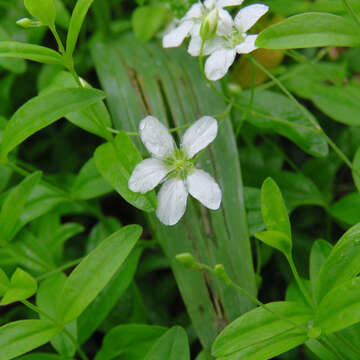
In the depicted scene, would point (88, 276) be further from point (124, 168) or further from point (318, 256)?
point (318, 256)

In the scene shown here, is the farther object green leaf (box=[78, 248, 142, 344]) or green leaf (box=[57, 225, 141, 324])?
green leaf (box=[78, 248, 142, 344])

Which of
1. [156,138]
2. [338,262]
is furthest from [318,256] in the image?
[156,138]

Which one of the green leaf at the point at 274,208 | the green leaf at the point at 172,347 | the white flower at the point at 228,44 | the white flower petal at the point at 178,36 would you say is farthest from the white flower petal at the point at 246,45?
the green leaf at the point at 172,347

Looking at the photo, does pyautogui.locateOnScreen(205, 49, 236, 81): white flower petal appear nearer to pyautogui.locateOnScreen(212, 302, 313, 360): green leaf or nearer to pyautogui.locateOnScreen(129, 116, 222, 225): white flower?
pyautogui.locateOnScreen(129, 116, 222, 225): white flower

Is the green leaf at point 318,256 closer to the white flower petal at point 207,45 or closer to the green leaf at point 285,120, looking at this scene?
the green leaf at point 285,120

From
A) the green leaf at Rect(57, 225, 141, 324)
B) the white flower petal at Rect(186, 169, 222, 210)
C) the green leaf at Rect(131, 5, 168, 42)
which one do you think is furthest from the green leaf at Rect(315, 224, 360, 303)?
the green leaf at Rect(131, 5, 168, 42)

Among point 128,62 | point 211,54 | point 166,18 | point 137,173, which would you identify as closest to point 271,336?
point 137,173
